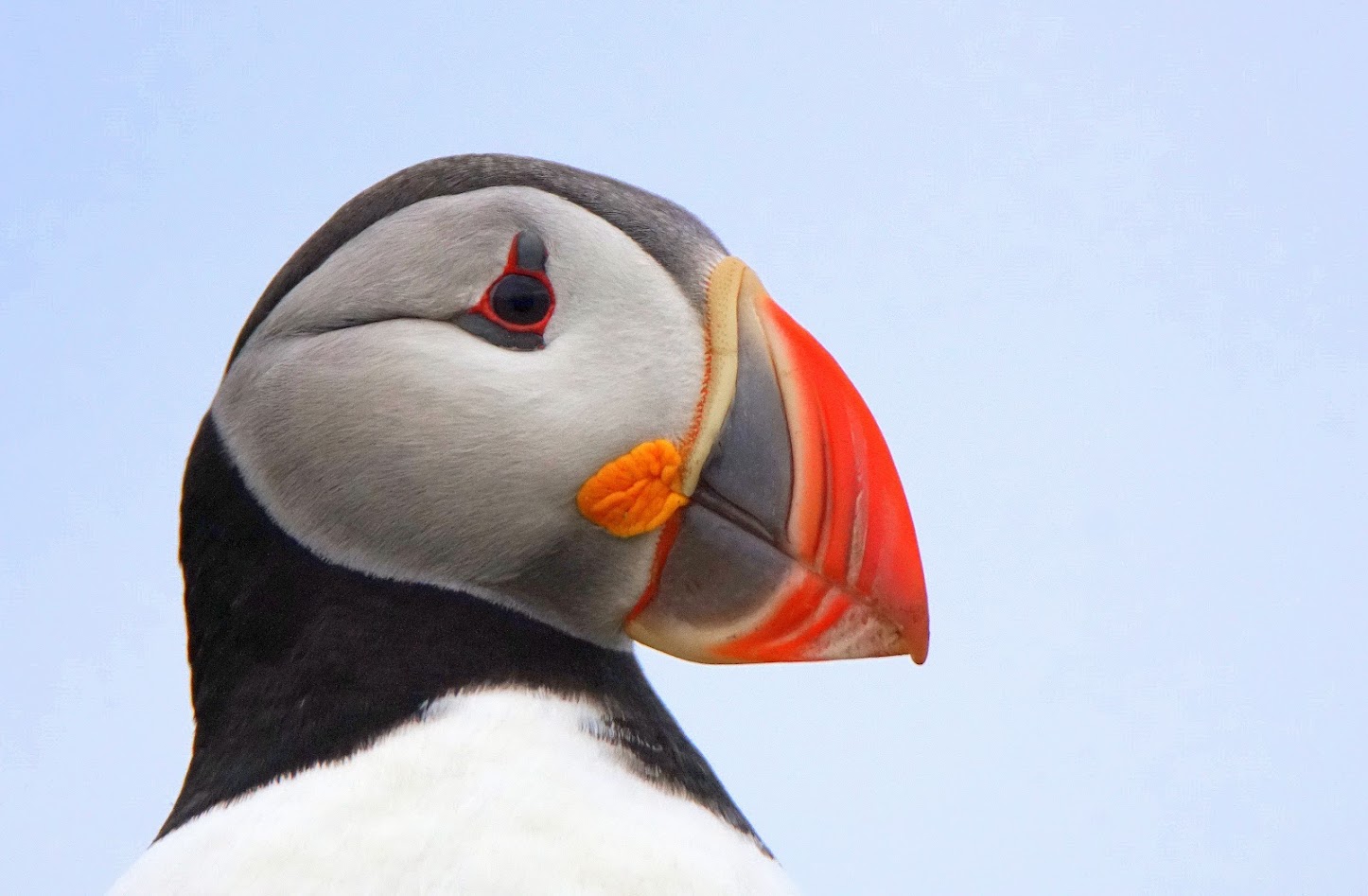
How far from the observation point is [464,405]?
2434 mm

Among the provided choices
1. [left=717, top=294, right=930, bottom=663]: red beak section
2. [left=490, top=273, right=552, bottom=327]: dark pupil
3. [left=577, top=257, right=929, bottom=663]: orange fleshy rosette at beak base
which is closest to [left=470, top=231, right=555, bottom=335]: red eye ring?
[left=490, top=273, right=552, bottom=327]: dark pupil

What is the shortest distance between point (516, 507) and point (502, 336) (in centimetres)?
27

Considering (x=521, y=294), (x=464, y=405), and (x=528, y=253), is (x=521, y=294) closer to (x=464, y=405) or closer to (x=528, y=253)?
(x=528, y=253)

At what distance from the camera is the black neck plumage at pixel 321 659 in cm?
233

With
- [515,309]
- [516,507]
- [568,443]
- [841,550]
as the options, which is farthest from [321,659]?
[841,550]

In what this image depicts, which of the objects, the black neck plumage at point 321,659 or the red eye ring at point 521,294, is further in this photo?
the red eye ring at point 521,294

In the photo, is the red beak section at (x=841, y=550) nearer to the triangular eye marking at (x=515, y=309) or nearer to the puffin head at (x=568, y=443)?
the puffin head at (x=568, y=443)

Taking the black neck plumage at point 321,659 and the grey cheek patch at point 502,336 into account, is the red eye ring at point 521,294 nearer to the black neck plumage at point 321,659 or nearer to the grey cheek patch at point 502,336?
the grey cheek patch at point 502,336

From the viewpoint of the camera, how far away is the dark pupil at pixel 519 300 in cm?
250

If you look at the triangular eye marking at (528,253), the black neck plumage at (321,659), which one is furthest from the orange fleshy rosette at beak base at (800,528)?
the triangular eye marking at (528,253)

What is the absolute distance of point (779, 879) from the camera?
2396mm

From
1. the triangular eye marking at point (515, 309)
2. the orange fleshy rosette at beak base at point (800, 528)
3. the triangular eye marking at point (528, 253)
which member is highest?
the triangular eye marking at point (528, 253)

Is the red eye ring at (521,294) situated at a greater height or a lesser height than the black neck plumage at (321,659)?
greater

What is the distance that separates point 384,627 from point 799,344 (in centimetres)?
83
